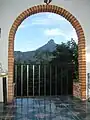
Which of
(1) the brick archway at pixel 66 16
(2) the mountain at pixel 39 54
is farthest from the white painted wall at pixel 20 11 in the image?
(2) the mountain at pixel 39 54

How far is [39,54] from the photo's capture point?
10438 millimetres

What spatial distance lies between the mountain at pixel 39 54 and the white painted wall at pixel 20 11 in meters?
2.30

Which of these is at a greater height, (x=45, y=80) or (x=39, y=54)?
(x=39, y=54)

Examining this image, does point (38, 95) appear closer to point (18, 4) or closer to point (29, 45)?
point (29, 45)

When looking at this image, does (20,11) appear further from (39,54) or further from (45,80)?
(45,80)

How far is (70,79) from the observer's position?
1003 cm

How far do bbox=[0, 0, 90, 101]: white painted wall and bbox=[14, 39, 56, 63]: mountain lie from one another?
230 cm

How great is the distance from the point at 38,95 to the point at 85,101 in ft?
7.50

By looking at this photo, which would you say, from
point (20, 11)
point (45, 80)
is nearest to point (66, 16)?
point (20, 11)

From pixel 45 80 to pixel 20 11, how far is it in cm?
287

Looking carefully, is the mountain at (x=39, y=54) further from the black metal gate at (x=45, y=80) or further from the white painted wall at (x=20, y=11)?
the white painted wall at (x=20, y=11)

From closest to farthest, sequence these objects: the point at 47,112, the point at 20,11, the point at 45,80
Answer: the point at 47,112 → the point at 20,11 → the point at 45,80

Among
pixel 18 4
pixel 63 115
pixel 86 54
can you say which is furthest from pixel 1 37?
pixel 63 115

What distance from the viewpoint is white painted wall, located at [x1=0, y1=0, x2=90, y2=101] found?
26.1 feet
